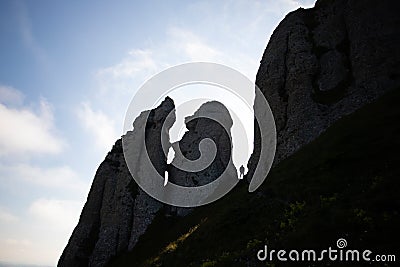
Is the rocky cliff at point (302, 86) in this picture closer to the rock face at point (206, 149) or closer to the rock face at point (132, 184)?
the rock face at point (132, 184)

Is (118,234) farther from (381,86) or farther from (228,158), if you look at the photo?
(381,86)

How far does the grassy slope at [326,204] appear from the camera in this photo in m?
20.5

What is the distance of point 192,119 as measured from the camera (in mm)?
89938

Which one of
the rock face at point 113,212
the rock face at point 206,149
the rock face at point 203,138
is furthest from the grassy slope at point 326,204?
the rock face at point 113,212

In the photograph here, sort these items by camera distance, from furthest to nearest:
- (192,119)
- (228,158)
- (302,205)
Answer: (192,119) → (228,158) → (302,205)

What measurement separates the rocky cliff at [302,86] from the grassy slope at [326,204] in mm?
8210

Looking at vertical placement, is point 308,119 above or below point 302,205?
above

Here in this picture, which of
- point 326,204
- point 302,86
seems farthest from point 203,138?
point 326,204

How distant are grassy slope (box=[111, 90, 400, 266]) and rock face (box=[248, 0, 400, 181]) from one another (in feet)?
24.6

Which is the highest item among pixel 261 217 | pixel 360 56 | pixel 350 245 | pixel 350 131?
pixel 360 56

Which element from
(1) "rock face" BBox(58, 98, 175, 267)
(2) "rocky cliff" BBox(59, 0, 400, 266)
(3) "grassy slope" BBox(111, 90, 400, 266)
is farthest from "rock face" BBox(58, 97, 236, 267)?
(3) "grassy slope" BBox(111, 90, 400, 266)

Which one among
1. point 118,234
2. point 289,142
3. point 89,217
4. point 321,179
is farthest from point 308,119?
point 89,217

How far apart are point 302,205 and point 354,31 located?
158 feet

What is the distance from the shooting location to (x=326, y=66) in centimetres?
6212
